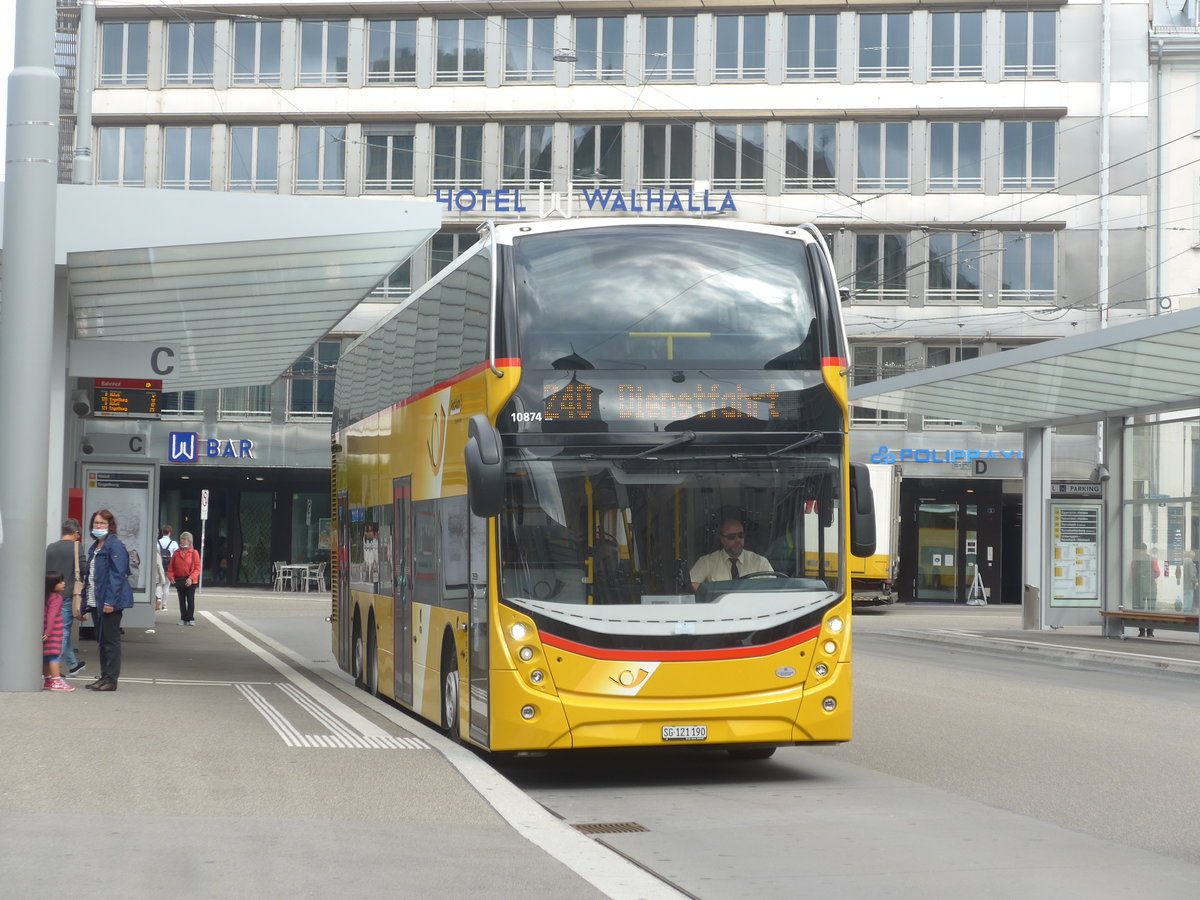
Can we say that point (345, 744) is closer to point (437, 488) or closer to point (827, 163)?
point (437, 488)

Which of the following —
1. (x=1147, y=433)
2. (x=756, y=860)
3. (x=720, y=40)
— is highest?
(x=720, y=40)

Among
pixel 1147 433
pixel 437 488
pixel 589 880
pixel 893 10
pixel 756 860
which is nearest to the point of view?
pixel 589 880

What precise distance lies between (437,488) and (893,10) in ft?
126

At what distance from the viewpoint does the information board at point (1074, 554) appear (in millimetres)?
29906

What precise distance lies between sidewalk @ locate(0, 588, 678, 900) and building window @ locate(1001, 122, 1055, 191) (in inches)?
1455

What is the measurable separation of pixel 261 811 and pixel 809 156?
41.8 meters

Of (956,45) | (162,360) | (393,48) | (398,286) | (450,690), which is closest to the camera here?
(450,690)

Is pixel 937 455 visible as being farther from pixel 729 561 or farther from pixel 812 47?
pixel 729 561

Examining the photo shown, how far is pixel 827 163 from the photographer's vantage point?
158 ft

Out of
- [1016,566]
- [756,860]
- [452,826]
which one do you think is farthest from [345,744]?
[1016,566]

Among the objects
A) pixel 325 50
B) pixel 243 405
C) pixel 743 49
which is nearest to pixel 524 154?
pixel 325 50

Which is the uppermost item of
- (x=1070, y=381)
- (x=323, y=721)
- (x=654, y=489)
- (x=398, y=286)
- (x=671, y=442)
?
(x=398, y=286)

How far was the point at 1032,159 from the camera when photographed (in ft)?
156

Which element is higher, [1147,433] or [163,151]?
[163,151]
